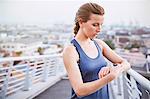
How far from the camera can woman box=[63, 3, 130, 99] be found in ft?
2.56

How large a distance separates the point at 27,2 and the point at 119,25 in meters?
1.86

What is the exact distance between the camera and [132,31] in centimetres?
446

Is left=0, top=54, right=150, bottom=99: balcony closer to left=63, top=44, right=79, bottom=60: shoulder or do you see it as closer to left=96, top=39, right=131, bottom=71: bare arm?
left=96, top=39, right=131, bottom=71: bare arm

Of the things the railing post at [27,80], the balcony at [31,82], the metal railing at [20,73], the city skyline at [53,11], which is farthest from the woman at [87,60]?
the city skyline at [53,11]

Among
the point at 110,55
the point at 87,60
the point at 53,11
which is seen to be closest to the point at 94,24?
the point at 87,60

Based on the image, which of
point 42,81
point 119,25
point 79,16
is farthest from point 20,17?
point 79,16

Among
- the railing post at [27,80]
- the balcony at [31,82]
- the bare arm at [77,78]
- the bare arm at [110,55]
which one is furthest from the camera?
the railing post at [27,80]

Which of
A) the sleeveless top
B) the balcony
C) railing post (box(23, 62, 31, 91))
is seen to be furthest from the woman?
railing post (box(23, 62, 31, 91))

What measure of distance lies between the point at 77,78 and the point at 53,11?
171 inches

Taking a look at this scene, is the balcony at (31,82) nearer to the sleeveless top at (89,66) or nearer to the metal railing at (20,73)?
the metal railing at (20,73)

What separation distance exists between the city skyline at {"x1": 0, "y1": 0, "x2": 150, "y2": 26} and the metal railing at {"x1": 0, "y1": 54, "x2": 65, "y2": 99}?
0.92m

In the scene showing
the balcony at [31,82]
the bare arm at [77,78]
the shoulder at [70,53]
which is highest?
the shoulder at [70,53]

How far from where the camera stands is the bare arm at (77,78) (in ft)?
2.53

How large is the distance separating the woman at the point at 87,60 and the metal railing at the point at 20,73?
1.41 metres
